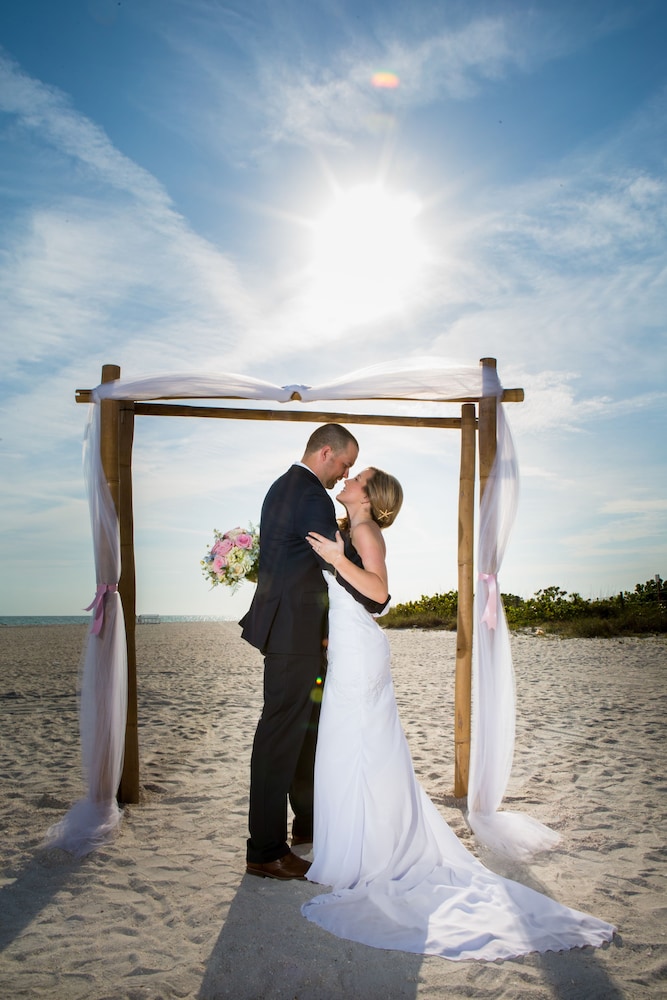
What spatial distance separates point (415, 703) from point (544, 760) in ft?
10.4

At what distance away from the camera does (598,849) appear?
4.59 meters

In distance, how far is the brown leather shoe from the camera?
4.05 meters

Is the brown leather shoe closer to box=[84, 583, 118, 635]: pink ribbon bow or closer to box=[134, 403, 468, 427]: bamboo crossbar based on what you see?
box=[84, 583, 118, 635]: pink ribbon bow

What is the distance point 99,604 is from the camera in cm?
→ 506

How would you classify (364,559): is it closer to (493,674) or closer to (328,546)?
(328,546)

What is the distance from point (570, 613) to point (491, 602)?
17894 millimetres

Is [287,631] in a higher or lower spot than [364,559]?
lower

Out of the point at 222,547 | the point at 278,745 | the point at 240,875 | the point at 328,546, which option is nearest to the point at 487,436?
the point at 328,546

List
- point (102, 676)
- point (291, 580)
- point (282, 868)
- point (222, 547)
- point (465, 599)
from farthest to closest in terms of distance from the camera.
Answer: point (465, 599) < point (222, 547) < point (102, 676) < point (291, 580) < point (282, 868)

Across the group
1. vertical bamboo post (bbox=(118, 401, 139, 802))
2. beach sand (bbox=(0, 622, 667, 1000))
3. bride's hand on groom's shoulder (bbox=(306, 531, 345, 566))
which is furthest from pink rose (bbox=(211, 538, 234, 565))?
beach sand (bbox=(0, 622, 667, 1000))

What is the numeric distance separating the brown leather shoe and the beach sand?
62 mm

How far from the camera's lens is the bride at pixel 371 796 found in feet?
11.9

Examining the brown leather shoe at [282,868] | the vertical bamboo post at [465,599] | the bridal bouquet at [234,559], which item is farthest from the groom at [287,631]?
the vertical bamboo post at [465,599]

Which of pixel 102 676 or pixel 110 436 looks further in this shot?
pixel 110 436
